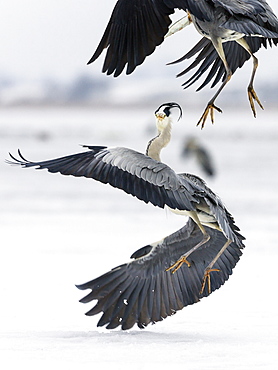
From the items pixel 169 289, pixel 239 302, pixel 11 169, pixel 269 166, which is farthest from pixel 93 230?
pixel 269 166

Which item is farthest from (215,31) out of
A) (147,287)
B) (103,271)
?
(103,271)

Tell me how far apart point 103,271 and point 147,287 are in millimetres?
2121

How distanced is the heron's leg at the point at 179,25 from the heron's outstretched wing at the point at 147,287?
962 millimetres

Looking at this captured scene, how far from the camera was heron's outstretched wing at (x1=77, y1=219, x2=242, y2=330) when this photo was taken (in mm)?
5023

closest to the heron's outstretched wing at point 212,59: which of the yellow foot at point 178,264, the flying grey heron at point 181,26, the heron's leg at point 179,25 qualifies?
the flying grey heron at point 181,26

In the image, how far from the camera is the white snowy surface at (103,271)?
4445mm

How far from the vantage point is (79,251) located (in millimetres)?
8078

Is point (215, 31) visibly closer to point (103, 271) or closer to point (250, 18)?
point (250, 18)

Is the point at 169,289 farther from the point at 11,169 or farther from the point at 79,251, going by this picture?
the point at 11,169

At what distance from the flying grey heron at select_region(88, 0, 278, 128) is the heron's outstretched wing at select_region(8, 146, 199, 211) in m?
0.35

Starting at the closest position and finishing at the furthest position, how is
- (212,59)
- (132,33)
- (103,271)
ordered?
1. (132,33)
2. (212,59)
3. (103,271)

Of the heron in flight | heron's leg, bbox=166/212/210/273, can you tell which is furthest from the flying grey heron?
heron's leg, bbox=166/212/210/273

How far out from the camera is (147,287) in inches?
199

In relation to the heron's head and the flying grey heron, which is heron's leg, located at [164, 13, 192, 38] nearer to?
the flying grey heron
